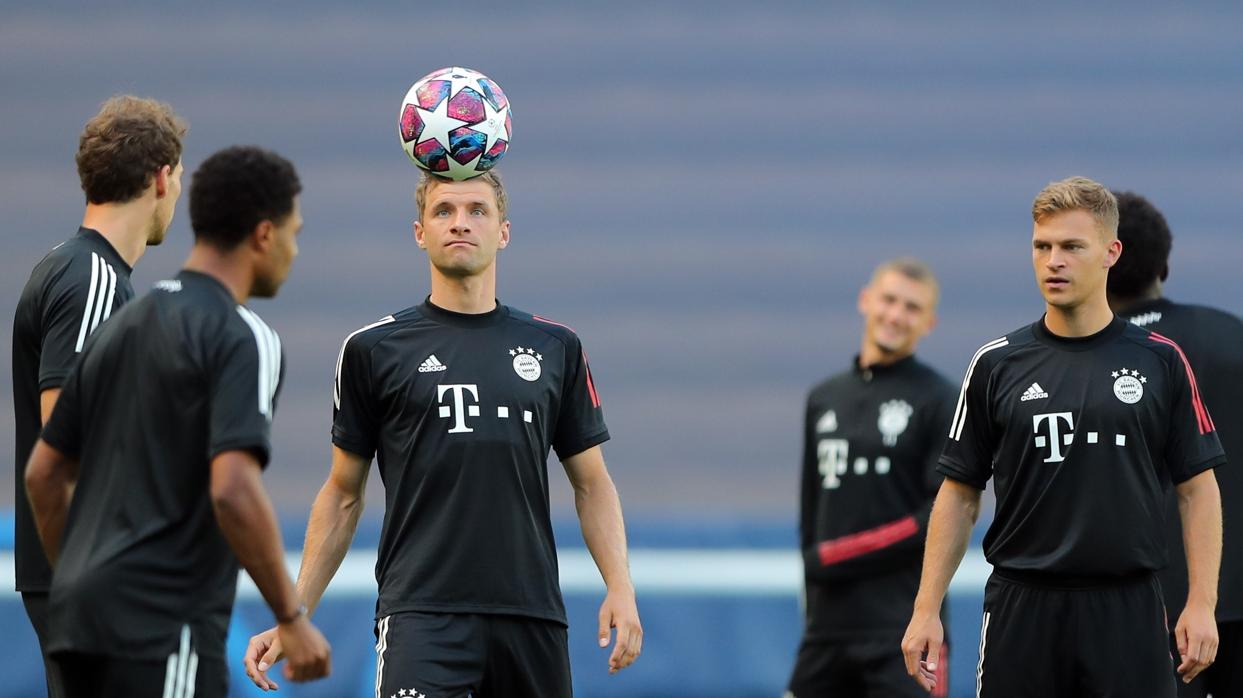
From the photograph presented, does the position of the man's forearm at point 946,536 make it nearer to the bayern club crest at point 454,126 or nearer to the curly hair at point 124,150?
the bayern club crest at point 454,126

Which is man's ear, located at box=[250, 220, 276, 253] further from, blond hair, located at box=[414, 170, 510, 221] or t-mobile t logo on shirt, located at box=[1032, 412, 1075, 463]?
t-mobile t logo on shirt, located at box=[1032, 412, 1075, 463]

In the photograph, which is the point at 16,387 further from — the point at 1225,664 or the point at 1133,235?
the point at 1225,664

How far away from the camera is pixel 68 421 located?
456 cm

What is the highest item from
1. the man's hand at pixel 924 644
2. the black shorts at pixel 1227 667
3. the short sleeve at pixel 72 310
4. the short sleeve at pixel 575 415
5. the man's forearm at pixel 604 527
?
the short sleeve at pixel 72 310

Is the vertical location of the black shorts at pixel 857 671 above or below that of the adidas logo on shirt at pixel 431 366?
below

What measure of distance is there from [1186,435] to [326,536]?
3.05 metres

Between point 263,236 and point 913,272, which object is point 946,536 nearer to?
point 913,272

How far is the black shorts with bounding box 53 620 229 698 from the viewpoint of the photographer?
4297 millimetres

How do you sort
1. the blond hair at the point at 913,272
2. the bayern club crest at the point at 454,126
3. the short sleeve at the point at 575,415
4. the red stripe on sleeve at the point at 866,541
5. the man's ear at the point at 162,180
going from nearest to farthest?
the man's ear at the point at 162,180, the short sleeve at the point at 575,415, the bayern club crest at the point at 454,126, the red stripe on sleeve at the point at 866,541, the blond hair at the point at 913,272

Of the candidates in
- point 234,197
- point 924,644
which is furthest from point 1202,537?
point 234,197

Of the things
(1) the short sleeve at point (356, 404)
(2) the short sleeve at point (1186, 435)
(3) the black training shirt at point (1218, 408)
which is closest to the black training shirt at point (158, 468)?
(1) the short sleeve at point (356, 404)

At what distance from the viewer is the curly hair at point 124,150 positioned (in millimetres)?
5605

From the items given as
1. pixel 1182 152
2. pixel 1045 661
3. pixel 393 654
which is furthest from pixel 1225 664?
pixel 1182 152

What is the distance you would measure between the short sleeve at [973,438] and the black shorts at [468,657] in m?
1.61
